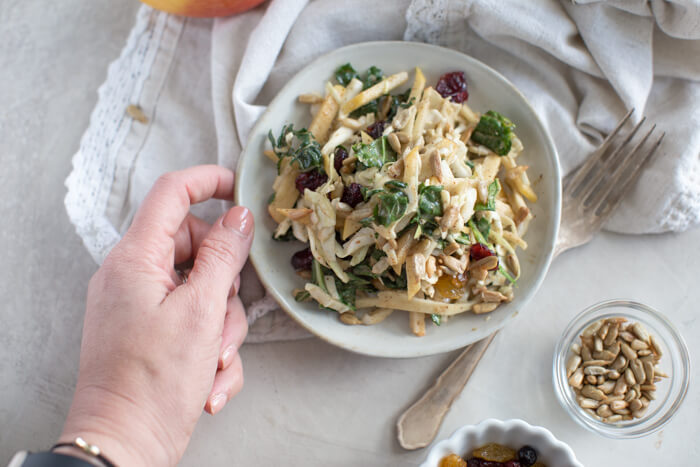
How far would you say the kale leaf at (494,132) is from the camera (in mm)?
2299

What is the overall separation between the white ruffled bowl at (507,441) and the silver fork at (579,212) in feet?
0.67

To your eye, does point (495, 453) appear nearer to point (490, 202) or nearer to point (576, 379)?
point (576, 379)

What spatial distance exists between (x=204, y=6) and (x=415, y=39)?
2.95 ft

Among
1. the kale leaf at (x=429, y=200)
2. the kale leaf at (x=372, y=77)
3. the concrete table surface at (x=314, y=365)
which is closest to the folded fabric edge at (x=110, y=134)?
the concrete table surface at (x=314, y=365)

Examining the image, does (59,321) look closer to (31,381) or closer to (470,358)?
(31,381)

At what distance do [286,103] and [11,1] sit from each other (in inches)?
63.4

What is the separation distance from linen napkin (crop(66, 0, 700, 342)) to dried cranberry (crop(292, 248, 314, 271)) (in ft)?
0.74

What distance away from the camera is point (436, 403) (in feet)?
7.85

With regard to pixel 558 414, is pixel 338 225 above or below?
above

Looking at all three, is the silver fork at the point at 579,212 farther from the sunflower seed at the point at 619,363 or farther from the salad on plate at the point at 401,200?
the sunflower seed at the point at 619,363

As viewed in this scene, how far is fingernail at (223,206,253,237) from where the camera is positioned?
2.16 meters

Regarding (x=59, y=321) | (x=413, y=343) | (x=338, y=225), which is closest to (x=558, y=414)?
(x=413, y=343)

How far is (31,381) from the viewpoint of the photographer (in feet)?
8.38

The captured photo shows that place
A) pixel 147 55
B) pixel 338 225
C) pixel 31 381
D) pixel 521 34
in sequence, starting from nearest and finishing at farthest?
pixel 338 225, pixel 521 34, pixel 31 381, pixel 147 55
